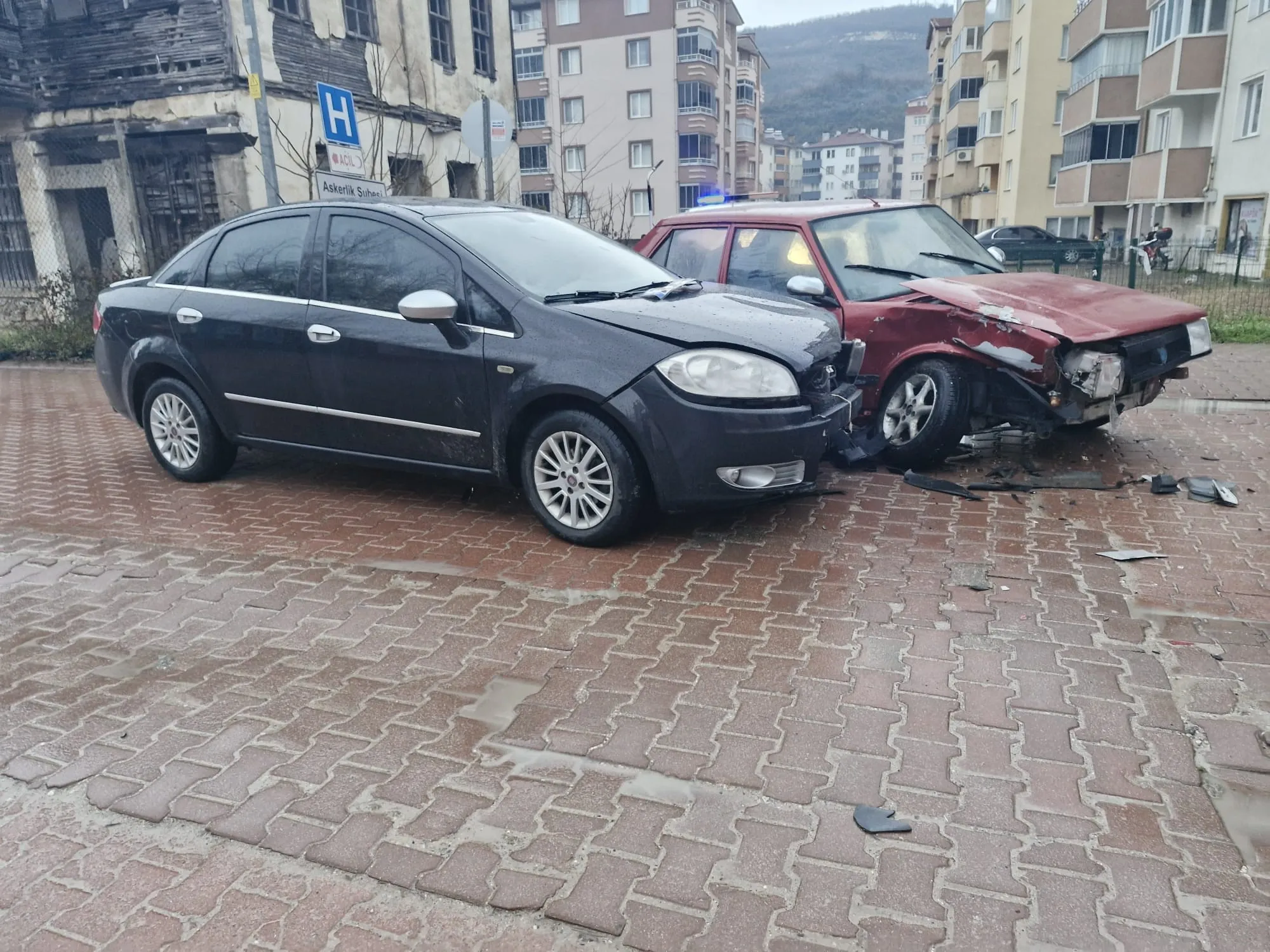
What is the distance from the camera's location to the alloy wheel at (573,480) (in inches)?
192

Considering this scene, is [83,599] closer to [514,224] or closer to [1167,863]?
[514,224]

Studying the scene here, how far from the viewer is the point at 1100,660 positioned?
A: 12.1 ft

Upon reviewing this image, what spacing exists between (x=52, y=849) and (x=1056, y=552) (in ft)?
14.4

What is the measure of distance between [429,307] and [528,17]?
213 feet

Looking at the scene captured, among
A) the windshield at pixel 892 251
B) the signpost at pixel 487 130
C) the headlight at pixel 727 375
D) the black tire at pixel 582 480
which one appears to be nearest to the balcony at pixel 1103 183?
the signpost at pixel 487 130

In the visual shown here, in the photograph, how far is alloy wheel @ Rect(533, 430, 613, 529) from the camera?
489cm

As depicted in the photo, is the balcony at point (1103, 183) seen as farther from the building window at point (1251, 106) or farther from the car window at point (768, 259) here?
the car window at point (768, 259)

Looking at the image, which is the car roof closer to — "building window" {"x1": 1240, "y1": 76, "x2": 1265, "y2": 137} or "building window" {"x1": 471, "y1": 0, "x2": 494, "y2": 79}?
"building window" {"x1": 471, "y1": 0, "x2": 494, "y2": 79}

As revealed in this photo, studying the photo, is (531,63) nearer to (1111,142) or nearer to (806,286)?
(1111,142)

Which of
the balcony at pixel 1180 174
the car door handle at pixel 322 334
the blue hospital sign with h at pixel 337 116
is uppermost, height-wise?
the blue hospital sign with h at pixel 337 116

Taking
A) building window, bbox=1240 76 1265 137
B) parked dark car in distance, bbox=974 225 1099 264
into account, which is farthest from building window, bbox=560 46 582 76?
building window, bbox=1240 76 1265 137

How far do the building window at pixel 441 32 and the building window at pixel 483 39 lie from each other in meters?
1.02

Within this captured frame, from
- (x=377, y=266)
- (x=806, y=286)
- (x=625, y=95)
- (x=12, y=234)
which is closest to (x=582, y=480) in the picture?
(x=377, y=266)

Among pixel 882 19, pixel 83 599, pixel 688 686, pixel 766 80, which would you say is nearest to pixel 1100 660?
pixel 688 686
